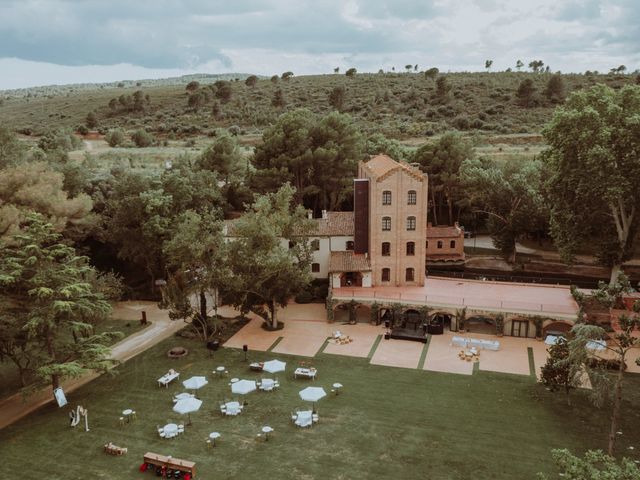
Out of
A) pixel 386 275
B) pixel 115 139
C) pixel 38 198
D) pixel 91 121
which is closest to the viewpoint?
pixel 38 198

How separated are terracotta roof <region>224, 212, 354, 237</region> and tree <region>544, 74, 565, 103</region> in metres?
73.3

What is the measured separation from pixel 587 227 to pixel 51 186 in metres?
40.7

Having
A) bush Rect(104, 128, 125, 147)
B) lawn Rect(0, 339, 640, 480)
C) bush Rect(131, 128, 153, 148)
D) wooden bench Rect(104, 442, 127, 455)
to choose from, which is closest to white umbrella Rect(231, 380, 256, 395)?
lawn Rect(0, 339, 640, 480)

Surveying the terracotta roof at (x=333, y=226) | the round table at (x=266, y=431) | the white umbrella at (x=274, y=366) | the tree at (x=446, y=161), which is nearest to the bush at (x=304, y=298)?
the terracotta roof at (x=333, y=226)

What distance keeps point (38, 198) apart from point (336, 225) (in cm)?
2376

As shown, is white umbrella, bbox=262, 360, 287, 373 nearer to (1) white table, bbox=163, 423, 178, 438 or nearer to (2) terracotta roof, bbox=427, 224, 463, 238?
(1) white table, bbox=163, 423, 178, 438

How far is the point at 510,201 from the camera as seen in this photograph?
53.0m

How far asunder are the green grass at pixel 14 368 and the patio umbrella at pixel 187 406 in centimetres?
1168

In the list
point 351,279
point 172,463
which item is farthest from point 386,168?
point 172,463

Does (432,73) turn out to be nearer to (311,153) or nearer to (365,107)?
Answer: (365,107)

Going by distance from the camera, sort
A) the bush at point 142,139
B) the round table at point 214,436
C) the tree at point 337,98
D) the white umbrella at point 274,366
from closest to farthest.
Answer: the round table at point 214,436 < the white umbrella at point 274,366 < the bush at point 142,139 < the tree at point 337,98

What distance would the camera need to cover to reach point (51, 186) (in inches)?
1617

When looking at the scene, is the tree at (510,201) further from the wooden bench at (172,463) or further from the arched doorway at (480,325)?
the wooden bench at (172,463)

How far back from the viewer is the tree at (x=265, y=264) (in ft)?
122
